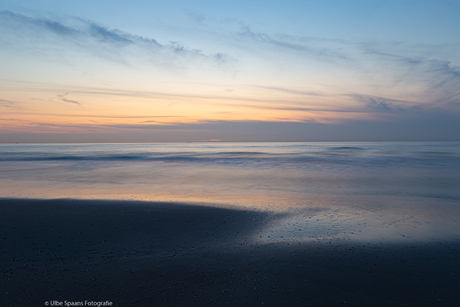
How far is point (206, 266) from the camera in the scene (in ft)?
16.0

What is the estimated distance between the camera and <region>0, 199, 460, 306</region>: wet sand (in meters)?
4.01

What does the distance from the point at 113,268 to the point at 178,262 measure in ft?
3.69

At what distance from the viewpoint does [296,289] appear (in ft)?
13.8

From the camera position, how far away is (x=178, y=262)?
500 centimetres

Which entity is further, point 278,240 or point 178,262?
point 278,240

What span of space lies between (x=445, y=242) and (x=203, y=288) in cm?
568

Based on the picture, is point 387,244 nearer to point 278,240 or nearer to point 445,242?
point 445,242

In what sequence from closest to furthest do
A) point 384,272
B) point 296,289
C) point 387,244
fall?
point 296,289 → point 384,272 → point 387,244

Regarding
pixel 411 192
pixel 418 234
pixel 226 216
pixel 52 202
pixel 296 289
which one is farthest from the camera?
pixel 411 192

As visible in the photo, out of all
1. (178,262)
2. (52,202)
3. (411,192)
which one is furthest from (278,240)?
(411,192)

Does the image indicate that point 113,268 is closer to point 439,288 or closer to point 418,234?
point 439,288

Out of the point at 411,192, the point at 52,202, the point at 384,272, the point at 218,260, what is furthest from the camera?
the point at 411,192

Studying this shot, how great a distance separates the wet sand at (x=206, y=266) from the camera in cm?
401

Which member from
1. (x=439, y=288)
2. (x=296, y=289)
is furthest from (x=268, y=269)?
(x=439, y=288)
